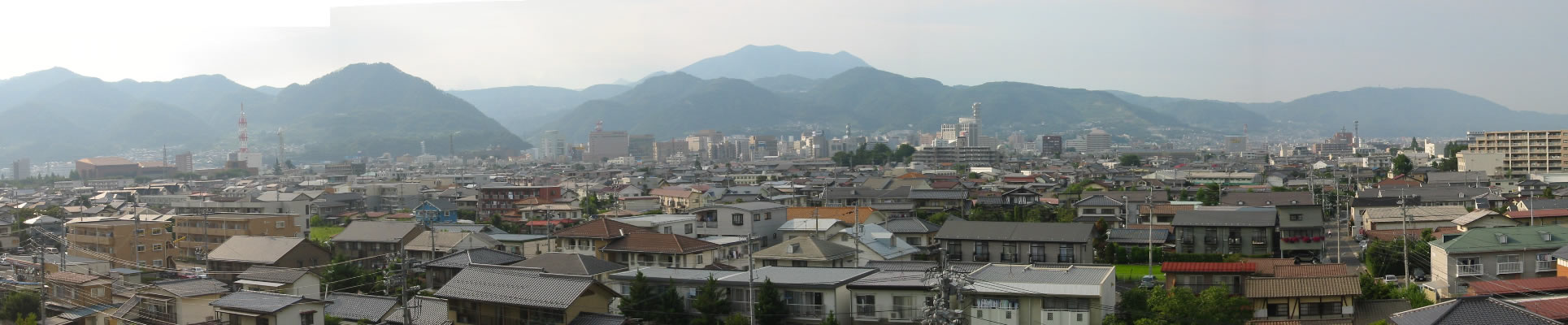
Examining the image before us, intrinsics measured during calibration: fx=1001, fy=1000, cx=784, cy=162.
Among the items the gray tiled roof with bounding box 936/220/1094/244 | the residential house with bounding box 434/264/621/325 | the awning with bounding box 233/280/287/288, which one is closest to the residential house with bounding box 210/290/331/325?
the residential house with bounding box 434/264/621/325

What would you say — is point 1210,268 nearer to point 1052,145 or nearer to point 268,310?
point 268,310

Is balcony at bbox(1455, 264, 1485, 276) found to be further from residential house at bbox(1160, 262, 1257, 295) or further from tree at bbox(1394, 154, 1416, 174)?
tree at bbox(1394, 154, 1416, 174)

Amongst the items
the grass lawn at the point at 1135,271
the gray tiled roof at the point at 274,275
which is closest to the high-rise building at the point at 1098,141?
the grass lawn at the point at 1135,271

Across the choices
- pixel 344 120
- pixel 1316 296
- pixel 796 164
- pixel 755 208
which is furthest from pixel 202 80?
pixel 1316 296

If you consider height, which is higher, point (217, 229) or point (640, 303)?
point (217, 229)

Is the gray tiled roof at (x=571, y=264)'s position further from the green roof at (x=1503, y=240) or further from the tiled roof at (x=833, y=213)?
the green roof at (x=1503, y=240)

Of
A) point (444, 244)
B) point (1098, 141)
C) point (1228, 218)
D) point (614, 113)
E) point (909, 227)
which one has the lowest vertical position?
point (444, 244)

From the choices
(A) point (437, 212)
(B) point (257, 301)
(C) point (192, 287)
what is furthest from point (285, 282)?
(A) point (437, 212)
